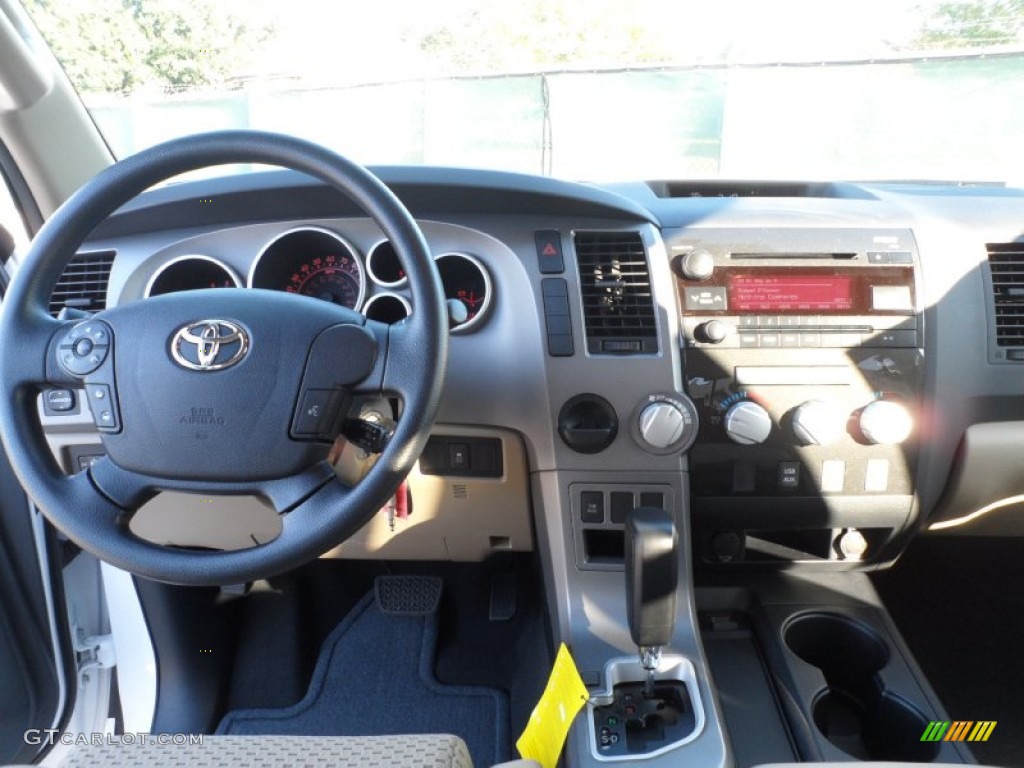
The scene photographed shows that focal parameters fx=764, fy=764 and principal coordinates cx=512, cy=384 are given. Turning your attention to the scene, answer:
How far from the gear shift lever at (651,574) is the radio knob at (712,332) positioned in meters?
0.38

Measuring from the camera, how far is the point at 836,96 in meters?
5.96

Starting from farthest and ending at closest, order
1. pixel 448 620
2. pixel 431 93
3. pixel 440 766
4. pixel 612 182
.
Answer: pixel 431 93, pixel 448 620, pixel 612 182, pixel 440 766

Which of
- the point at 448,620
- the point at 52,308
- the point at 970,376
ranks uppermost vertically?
the point at 52,308

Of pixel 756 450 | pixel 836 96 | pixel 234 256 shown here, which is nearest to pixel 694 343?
pixel 756 450

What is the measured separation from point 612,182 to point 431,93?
2.55 m

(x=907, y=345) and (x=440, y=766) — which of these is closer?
(x=440, y=766)

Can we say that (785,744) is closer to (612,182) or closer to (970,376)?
(970,376)

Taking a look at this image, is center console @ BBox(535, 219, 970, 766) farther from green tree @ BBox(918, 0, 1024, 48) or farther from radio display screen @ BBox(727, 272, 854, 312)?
green tree @ BBox(918, 0, 1024, 48)

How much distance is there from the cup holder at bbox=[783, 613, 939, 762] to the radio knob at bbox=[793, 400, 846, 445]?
52 cm

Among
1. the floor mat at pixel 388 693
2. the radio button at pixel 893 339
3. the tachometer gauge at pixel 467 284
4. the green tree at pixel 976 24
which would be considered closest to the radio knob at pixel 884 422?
the radio button at pixel 893 339

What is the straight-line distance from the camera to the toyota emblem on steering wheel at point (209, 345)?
1.09 m

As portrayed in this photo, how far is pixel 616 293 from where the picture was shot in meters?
1.52

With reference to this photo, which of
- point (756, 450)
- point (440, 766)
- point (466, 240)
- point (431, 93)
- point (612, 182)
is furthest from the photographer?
point (431, 93)

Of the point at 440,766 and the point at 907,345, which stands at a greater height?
the point at 907,345
